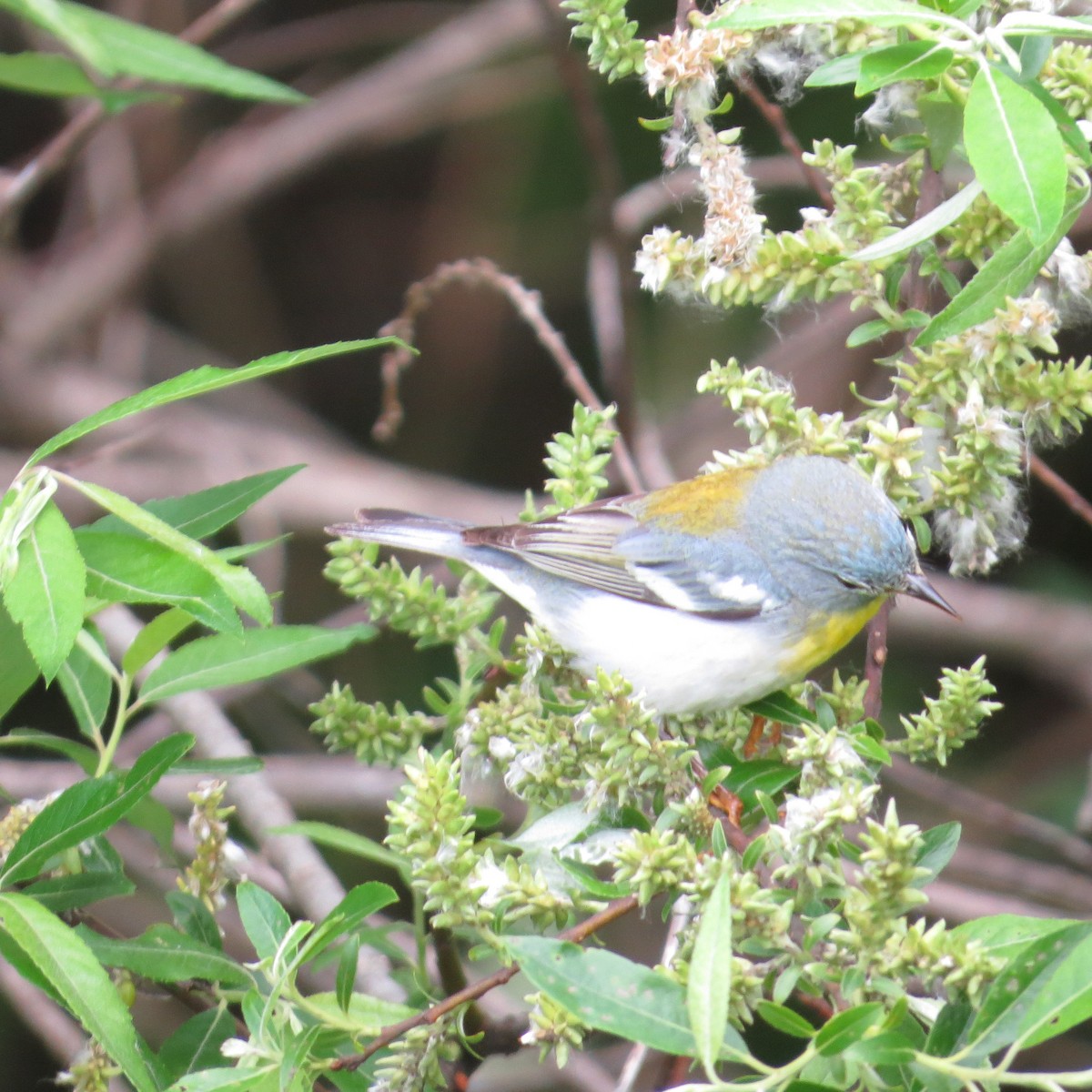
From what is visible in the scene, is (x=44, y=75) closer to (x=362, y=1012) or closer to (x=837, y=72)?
(x=837, y=72)

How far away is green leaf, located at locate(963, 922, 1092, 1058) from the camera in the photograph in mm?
1155

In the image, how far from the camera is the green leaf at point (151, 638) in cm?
183

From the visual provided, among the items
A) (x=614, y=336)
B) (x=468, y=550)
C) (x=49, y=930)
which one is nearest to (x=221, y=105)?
(x=614, y=336)

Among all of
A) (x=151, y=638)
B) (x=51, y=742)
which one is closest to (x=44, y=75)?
(x=151, y=638)

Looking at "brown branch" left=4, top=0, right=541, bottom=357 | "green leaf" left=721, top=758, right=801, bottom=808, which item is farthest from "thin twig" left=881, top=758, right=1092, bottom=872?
"brown branch" left=4, top=0, right=541, bottom=357

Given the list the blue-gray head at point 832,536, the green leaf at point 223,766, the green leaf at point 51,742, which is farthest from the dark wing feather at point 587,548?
the green leaf at point 51,742

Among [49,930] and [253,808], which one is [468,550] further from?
[49,930]

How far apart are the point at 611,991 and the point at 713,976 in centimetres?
12

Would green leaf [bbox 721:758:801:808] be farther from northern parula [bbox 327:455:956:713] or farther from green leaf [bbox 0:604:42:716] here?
green leaf [bbox 0:604:42:716]

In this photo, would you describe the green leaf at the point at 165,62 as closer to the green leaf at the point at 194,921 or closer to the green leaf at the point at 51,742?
the green leaf at the point at 51,742

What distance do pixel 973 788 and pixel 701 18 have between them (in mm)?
3551

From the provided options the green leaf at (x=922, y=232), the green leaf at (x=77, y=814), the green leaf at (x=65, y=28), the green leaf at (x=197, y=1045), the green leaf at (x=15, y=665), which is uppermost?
the green leaf at (x=65, y=28)

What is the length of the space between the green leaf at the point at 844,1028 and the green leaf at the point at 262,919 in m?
0.64

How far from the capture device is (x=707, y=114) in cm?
180
